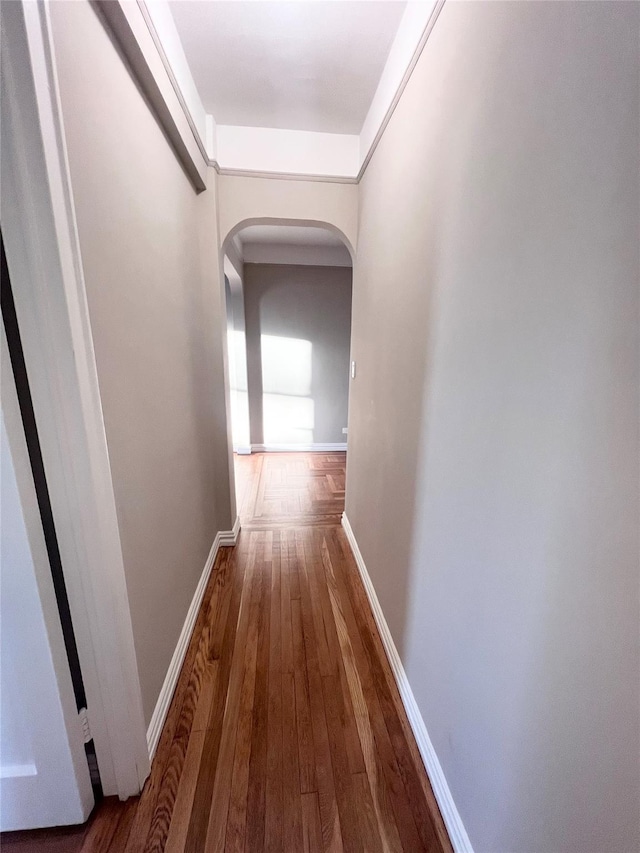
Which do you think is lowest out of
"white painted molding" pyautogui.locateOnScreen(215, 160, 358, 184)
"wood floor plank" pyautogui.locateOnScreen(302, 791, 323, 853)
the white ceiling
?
"wood floor plank" pyautogui.locateOnScreen(302, 791, 323, 853)

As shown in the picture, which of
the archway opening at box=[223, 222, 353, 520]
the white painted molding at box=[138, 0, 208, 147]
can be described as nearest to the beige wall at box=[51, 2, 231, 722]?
the white painted molding at box=[138, 0, 208, 147]

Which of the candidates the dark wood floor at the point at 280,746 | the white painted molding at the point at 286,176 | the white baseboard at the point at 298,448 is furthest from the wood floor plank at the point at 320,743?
the white baseboard at the point at 298,448

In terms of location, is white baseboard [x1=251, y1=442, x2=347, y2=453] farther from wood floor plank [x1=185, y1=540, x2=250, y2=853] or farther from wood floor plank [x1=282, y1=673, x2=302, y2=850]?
wood floor plank [x1=282, y1=673, x2=302, y2=850]

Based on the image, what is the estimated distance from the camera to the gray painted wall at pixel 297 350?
4160 millimetres

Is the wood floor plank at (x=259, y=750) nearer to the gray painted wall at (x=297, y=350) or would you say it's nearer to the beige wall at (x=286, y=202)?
the beige wall at (x=286, y=202)

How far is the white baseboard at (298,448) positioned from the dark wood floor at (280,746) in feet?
8.45

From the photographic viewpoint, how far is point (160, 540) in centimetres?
129

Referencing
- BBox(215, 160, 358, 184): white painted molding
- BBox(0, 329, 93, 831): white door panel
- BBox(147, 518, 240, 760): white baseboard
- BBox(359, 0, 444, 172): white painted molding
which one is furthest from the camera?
BBox(215, 160, 358, 184): white painted molding

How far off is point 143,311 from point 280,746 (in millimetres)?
1577

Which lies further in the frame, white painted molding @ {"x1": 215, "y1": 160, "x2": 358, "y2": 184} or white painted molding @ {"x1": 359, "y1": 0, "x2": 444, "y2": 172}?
white painted molding @ {"x1": 215, "y1": 160, "x2": 358, "y2": 184}

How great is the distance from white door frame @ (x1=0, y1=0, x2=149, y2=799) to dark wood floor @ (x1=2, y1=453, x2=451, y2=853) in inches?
5.7

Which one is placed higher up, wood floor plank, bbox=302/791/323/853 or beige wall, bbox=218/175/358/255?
beige wall, bbox=218/175/358/255

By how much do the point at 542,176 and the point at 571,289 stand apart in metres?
0.23

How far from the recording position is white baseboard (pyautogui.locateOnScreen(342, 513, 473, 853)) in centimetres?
91
